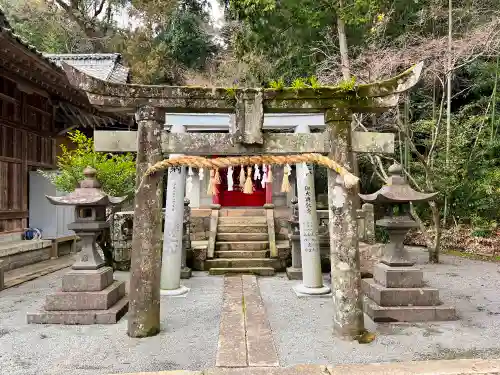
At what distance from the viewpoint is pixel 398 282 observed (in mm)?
5895

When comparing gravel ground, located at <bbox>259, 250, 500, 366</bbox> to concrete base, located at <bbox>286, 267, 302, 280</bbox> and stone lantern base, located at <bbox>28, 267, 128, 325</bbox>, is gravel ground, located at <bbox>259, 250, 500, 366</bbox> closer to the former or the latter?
concrete base, located at <bbox>286, 267, 302, 280</bbox>

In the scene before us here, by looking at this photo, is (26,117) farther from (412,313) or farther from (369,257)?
(412,313)

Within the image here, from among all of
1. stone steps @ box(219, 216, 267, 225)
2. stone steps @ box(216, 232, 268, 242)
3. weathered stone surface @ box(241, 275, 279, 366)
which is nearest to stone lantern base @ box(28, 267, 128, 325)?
weathered stone surface @ box(241, 275, 279, 366)

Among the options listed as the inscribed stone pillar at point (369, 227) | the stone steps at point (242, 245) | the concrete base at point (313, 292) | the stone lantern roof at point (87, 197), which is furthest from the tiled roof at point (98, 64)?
the concrete base at point (313, 292)

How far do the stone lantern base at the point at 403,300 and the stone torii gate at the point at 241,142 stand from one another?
1169 millimetres

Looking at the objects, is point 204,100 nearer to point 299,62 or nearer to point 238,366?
point 238,366

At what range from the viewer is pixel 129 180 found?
10.2 m

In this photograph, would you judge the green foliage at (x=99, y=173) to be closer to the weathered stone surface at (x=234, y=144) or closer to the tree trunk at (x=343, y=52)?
the weathered stone surface at (x=234, y=144)

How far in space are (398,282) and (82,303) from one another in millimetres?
4863

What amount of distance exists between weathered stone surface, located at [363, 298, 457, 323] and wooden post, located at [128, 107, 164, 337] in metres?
3.25

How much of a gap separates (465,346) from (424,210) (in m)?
11.2

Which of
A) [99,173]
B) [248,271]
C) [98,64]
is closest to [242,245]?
[248,271]

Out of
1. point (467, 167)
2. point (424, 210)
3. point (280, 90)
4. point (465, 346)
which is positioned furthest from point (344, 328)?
point (424, 210)

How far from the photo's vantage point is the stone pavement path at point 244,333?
13.5ft
